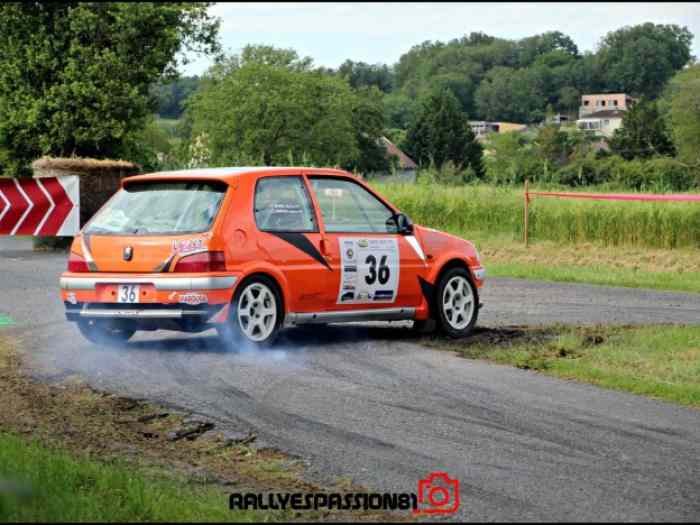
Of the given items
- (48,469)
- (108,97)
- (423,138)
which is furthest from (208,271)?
(423,138)

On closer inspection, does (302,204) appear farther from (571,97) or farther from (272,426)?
(571,97)

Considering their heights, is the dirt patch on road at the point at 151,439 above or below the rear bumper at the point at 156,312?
below

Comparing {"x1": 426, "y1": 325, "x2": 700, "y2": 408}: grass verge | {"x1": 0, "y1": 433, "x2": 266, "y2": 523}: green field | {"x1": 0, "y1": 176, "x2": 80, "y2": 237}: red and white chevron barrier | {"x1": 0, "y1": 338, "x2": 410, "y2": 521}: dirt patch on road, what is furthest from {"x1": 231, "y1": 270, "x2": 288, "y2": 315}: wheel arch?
{"x1": 0, "y1": 176, "x2": 80, "y2": 237}: red and white chevron barrier

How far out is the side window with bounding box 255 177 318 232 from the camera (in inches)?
490

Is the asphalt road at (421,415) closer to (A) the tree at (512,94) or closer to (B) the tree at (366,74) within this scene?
(A) the tree at (512,94)

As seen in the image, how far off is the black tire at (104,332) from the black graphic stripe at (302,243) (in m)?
1.68

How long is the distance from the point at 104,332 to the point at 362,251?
8.72 ft

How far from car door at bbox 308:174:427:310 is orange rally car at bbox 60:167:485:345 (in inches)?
0.5

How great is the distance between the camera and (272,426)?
8.48m

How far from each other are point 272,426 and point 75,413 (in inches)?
57.9

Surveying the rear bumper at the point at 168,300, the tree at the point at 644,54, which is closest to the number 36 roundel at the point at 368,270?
the rear bumper at the point at 168,300

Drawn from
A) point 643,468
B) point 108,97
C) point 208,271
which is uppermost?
point 108,97

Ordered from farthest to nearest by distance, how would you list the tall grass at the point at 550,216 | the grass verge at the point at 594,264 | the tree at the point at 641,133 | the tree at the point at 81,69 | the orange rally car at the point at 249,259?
the tree at the point at 641,133, the tall grass at the point at 550,216, the grass verge at the point at 594,264, the tree at the point at 81,69, the orange rally car at the point at 249,259

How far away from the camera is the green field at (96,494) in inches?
222
